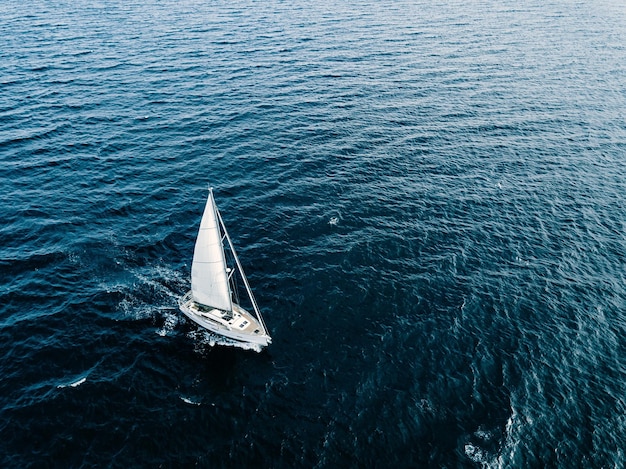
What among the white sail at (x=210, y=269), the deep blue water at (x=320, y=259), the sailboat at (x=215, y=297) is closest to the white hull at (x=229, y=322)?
the sailboat at (x=215, y=297)

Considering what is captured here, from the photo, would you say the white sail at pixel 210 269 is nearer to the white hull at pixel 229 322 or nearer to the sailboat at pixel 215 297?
the sailboat at pixel 215 297

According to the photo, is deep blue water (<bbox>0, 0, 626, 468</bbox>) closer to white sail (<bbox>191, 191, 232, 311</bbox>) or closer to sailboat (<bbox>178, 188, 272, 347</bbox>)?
sailboat (<bbox>178, 188, 272, 347</bbox>)

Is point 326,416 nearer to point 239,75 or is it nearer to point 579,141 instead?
point 579,141

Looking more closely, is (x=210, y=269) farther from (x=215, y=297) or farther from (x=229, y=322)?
(x=229, y=322)

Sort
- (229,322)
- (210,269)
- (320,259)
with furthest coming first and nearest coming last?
(320,259) → (229,322) → (210,269)

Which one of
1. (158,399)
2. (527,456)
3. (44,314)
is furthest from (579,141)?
(44,314)

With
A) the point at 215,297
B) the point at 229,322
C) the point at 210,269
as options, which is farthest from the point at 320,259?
the point at 210,269

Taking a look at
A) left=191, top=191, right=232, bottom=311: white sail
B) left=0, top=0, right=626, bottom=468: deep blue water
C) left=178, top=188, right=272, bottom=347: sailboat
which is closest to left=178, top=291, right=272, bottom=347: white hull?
left=178, top=188, right=272, bottom=347: sailboat
